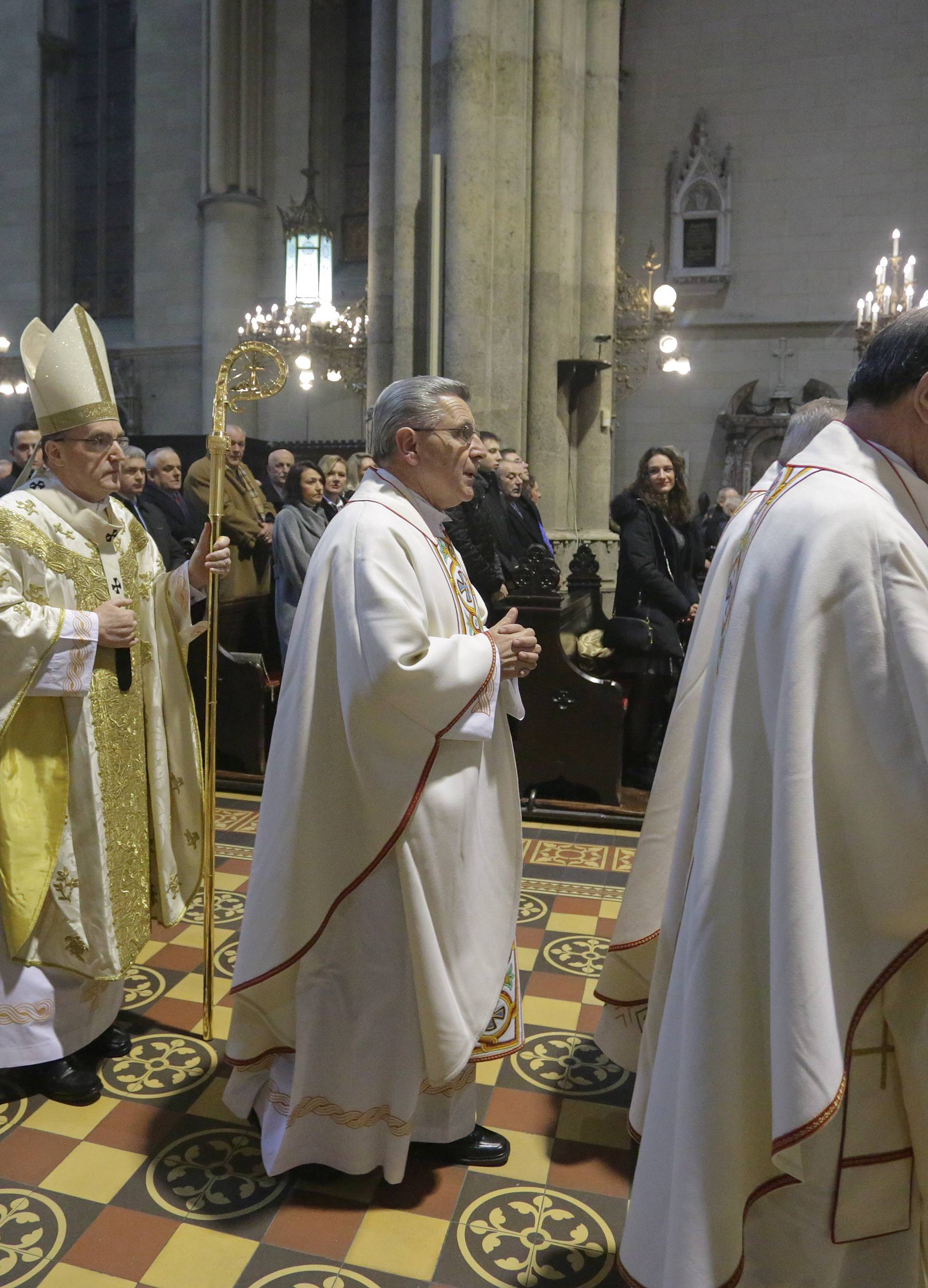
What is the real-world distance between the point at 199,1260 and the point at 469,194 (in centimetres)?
645

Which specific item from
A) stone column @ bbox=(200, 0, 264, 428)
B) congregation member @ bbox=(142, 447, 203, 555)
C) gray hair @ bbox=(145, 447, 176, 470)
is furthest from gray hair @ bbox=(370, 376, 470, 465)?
stone column @ bbox=(200, 0, 264, 428)

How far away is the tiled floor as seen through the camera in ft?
6.58

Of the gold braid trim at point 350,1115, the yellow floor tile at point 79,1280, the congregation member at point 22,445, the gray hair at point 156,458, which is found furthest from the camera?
the gray hair at point 156,458

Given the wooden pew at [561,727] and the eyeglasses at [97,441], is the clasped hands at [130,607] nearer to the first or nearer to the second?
the eyeglasses at [97,441]

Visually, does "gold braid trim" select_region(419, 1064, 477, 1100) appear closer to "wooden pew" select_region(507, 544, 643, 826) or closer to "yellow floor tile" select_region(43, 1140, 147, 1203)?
"yellow floor tile" select_region(43, 1140, 147, 1203)

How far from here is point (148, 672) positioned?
2959mm

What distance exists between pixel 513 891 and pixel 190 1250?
0.98m

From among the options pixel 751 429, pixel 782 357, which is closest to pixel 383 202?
pixel 751 429

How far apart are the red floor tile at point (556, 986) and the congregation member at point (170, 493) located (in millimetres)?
3769

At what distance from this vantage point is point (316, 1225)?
212cm

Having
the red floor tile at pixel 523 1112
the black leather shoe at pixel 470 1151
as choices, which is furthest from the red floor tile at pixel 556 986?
the black leather shoe at pixel 470 1151

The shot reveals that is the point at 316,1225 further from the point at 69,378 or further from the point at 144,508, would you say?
the point at 144,508

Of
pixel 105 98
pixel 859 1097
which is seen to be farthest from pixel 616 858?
pixel 105 98

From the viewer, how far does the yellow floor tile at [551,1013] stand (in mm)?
3020
